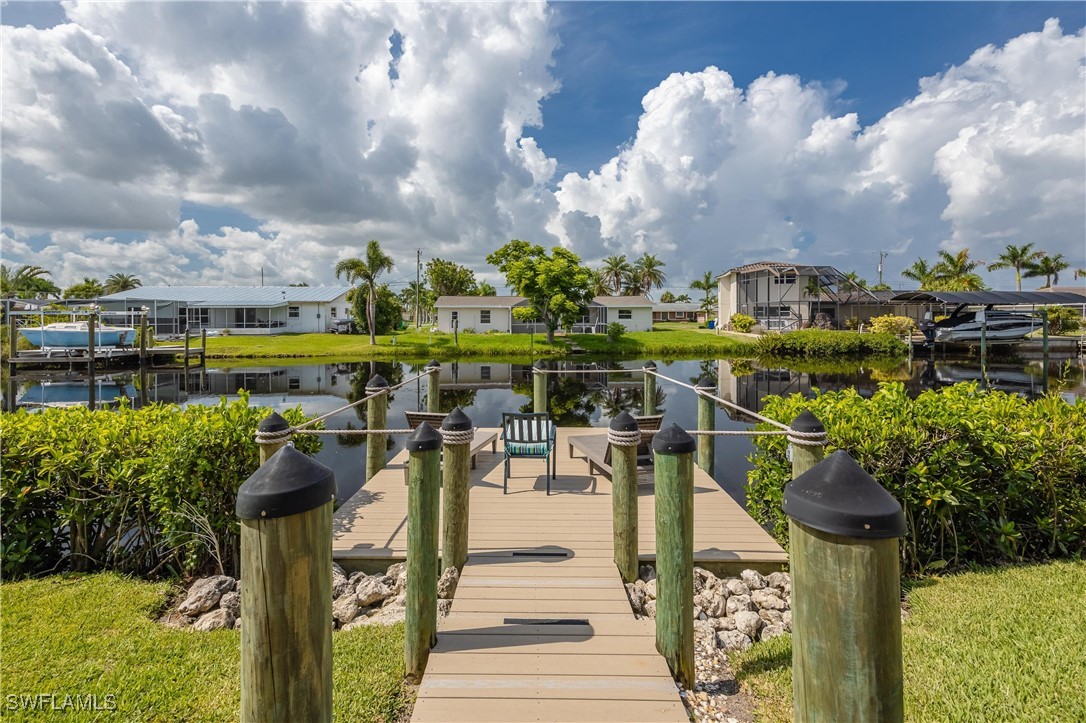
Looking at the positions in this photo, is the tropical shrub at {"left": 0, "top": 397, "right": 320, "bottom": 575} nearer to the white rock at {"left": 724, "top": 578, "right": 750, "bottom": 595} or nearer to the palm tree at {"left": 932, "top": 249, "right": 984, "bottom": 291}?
the white rock at {"left": 724, "top": 578, "right": 750, "bottom": 595}

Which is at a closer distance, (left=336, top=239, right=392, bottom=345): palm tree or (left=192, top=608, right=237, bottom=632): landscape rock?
(left=192, top=608, right=237, bottom=632): landscape rock

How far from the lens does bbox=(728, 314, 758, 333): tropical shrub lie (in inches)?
1849

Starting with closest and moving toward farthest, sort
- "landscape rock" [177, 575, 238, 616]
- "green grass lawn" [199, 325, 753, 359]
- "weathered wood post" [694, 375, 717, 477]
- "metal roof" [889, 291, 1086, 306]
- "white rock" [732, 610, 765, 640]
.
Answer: "white rock" [732, 610, 765, 640], "landscape rock" [177, 575, 238, 616], "weathered wood post" [694, 375, 717, 477], "metal roof" [889, 291, 1086, 306], "green grass lawn" [199, 325, 753, 359]

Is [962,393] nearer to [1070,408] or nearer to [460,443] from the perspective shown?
[1070,408]

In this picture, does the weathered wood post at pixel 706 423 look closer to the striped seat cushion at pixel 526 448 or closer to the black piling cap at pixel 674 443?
the striped seat cushion at pixel 526 448

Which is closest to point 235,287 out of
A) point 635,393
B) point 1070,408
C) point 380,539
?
point 635,393

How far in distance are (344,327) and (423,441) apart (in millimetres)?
51497

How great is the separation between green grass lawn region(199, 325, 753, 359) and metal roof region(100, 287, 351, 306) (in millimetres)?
5631

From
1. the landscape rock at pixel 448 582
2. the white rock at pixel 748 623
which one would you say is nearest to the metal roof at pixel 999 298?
the white rock at pixel 748 623

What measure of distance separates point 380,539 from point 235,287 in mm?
58139

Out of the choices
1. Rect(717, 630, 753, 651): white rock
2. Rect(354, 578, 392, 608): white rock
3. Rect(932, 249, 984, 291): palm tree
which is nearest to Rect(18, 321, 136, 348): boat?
Rect(354, 578, 392, 608): white rock

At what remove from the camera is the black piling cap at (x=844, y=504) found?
1.35 meters

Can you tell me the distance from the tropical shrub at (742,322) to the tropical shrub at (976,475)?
145 feet

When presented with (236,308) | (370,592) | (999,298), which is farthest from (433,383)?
(236,308)
